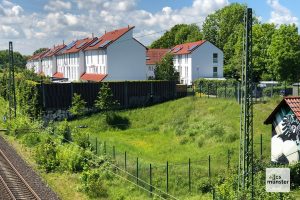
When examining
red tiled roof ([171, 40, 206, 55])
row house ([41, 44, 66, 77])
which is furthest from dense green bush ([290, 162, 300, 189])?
row house ([41, 44, 66, 77])

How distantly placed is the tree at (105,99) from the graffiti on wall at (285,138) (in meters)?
23.7

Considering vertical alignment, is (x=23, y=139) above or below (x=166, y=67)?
below

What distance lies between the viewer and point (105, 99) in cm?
4706

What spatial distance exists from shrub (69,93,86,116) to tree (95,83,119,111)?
1623mm

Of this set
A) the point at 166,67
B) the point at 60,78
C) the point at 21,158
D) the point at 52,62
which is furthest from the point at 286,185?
the point at 52,62

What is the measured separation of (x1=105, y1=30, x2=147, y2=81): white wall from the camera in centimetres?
6372

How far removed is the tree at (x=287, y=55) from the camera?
2224 inches

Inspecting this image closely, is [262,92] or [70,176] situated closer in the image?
[70,176]

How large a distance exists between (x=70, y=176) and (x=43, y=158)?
3852 mm

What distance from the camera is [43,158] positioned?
96.6 ft

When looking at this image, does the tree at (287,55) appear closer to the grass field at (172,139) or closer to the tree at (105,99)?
the grass field at (172,139)

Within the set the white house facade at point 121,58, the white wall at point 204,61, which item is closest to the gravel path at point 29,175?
the white house facade at point 121,58

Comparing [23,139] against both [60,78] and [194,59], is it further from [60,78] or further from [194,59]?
[60,78]

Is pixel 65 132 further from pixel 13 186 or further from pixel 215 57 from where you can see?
pixel 215 57
